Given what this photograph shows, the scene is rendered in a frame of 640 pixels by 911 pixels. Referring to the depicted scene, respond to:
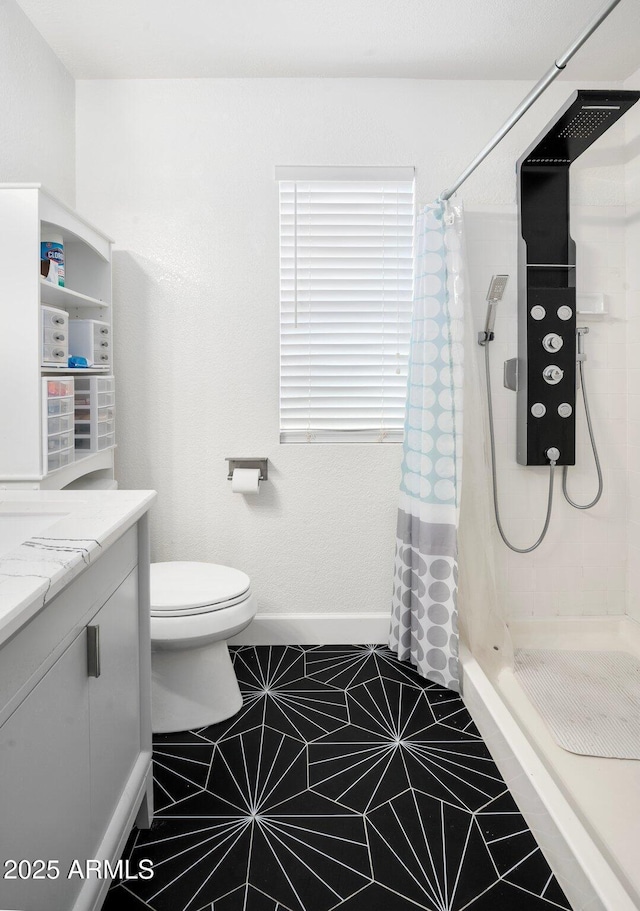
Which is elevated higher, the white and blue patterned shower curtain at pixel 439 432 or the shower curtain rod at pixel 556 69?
the shower curtain rod at pixel 556 69

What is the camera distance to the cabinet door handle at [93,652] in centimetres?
117

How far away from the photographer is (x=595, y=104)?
6.84ft

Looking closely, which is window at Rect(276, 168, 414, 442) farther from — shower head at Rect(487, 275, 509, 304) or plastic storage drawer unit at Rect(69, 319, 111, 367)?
plastic storage drawer unit at Rect(69, 319, 111, 367)

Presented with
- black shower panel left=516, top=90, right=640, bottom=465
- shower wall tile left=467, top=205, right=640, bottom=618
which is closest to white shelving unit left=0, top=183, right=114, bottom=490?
shower wall tile left=467, top=205, right=640, bottom=618

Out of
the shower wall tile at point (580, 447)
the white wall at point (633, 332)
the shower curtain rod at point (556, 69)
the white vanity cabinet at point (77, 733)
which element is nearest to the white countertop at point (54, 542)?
the white vanity cabinet at point (77, 733)

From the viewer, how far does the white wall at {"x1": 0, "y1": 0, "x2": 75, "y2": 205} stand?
6.92 ft

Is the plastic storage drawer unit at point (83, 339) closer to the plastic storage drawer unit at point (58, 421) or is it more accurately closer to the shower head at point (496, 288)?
the plastic storage drawer unit at point (58, 421)

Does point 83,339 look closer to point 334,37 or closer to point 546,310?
point 334,37

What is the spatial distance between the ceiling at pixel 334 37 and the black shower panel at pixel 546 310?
→ 1.34 ft

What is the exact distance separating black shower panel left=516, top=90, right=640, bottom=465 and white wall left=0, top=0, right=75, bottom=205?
1.86 m

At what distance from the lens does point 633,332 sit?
2660 millimetres

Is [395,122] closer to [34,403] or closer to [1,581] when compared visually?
[34,403]

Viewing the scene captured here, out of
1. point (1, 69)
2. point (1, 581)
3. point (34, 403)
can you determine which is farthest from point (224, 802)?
point (1, 69)

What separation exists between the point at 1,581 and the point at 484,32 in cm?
250
